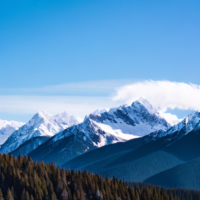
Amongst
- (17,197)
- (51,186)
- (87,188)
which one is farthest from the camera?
(87,188)

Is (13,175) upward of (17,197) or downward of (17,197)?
upward

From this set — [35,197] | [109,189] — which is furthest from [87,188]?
[35,197]

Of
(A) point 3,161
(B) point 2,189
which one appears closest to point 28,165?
(A) point 3,161

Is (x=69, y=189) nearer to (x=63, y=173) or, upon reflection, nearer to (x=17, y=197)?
(x=63, y=173)

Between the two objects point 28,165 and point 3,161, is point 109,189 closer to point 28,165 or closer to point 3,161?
point 28,165

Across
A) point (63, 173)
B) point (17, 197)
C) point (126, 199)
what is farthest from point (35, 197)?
point (126, 199)

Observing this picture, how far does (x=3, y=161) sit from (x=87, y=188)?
44208 mm

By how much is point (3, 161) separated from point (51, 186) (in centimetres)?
3261

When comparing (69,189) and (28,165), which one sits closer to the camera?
(69,189)

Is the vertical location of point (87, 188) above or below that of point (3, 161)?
below

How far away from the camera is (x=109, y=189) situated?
7662 inches

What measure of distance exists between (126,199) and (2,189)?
59751 millimetres

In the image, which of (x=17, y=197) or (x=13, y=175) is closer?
(x=17, y=197)

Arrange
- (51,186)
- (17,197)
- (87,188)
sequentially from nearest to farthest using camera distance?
(17,197) < (51,186) < (87,188)
